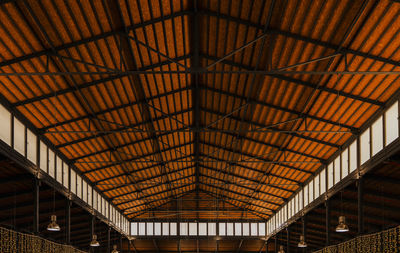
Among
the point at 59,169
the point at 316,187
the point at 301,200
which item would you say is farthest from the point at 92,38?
the point at 301,200

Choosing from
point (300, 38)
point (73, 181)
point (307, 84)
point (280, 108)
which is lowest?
point (73, 181)

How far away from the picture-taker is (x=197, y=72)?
1727 cm

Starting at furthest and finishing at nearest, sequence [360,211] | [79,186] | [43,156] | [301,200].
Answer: [301,200], [79,186], [43,156], [360,211]


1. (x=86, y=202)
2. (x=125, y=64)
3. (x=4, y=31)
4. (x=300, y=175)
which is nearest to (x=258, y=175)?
(x=300, y=175)

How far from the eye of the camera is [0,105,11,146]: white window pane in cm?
1924

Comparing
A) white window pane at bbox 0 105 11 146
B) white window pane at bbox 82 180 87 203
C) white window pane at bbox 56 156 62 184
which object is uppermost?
white window pane at bbox 0 105 11 146

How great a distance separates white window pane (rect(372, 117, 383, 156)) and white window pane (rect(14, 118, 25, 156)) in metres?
15.3

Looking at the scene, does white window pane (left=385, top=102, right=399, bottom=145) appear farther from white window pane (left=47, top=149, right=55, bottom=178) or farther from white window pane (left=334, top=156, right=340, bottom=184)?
white window pane (left=47, top=149, right=55, bottom=178)

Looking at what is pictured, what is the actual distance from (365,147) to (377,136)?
5.63ft

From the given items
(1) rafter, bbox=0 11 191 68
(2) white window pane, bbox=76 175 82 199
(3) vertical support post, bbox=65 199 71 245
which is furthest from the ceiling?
(3) vertical support post, bbox=65 199 71 245

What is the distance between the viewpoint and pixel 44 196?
2838 centimetres

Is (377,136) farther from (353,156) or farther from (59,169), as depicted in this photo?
(59,169)

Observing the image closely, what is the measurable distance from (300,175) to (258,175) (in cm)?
422

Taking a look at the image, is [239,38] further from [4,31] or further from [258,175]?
[258,175]
